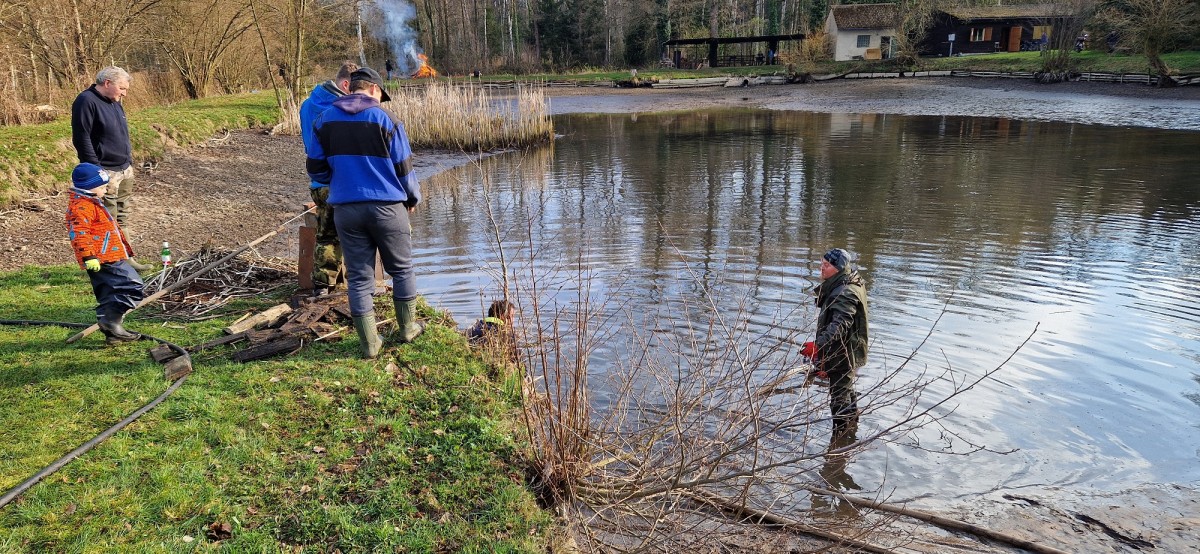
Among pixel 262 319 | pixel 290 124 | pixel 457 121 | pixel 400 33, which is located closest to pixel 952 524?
pixel 262 319

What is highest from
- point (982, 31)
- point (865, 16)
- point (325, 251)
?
point (865, 16)

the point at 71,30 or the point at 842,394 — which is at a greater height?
the point at 71,30

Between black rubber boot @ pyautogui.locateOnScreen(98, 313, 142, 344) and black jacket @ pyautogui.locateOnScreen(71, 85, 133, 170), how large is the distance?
1877mm

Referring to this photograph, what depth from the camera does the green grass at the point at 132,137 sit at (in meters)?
10.8

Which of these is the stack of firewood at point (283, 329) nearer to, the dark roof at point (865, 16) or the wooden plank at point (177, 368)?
the wooden plank at point (177, 368)

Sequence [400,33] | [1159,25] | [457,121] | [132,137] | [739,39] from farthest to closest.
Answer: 1. [400,33]
2. [739,39]
3. [1159,25]
4. [457,121]
5. [132,137]

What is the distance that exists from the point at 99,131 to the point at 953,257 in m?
9.60

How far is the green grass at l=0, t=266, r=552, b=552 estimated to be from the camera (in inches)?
142

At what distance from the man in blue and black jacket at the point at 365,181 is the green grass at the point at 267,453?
0.68 metres

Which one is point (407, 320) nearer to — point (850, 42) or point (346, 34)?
point (346, 34)

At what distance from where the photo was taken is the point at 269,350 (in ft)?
17.6

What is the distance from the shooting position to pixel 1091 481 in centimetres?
502

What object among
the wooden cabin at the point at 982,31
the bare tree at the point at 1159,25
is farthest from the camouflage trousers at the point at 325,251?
the wooden cabin at the point at 982,31

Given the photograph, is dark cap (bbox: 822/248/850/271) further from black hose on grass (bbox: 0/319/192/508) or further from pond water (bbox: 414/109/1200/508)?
black hose on grass (bbox: 0/319/192/508)
